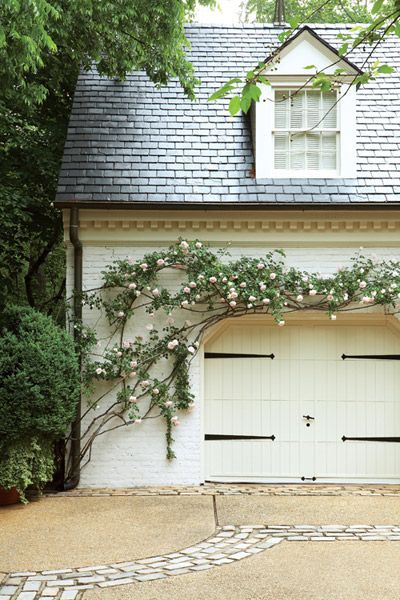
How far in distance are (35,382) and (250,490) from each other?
3.15 metres

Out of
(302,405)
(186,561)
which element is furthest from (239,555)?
(302,405)

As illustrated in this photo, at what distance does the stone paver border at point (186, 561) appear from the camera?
522 centimetres

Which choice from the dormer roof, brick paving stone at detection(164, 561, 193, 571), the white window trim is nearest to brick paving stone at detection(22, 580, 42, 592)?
brick paving stone at detection(164, 561, 193, 571)

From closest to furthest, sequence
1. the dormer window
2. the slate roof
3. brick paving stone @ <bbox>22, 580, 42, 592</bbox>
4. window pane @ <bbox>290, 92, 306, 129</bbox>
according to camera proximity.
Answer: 1. brick paving stone @ <bbox>22, 580, 42, 592</bbox>
2. the slate roof
3. the dormer window
4. window pane @ <bbox>290, 92, 306, 129</bbox>

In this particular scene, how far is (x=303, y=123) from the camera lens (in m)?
10.1

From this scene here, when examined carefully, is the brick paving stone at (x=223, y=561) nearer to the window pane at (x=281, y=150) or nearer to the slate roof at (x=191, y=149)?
the slate roof at (x=191, y=149)

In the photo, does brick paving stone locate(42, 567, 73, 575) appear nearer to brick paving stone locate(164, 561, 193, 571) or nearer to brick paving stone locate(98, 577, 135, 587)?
brick paving stone locate(98, 577, 135, 587)

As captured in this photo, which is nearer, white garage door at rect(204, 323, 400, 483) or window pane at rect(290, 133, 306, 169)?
white garage door at rect(204, 323, 400, 483)

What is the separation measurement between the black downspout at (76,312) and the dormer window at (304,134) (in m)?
3.11

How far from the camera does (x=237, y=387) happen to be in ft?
31.6

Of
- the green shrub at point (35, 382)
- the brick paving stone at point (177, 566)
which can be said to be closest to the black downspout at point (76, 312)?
the green shrub at point (35, 382)

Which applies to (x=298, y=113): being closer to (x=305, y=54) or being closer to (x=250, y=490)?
(x=305, y=54)

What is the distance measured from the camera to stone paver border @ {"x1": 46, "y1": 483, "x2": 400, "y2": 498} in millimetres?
8609

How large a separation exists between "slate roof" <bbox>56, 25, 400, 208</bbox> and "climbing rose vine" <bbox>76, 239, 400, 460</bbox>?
2.87 ft
